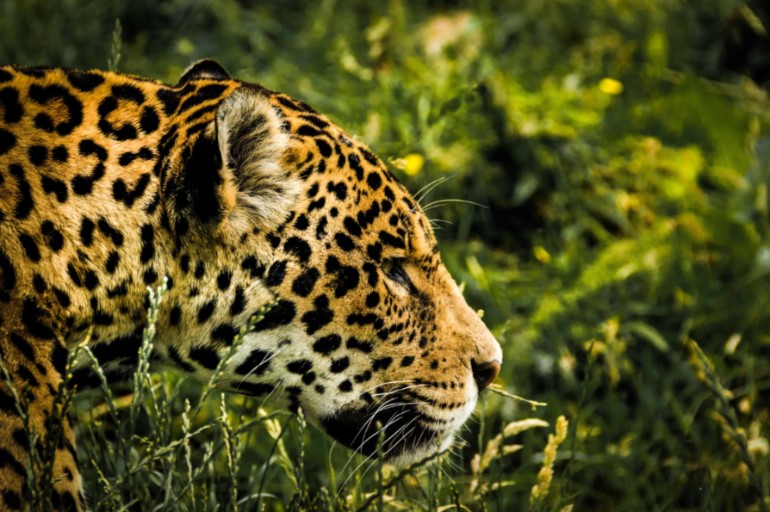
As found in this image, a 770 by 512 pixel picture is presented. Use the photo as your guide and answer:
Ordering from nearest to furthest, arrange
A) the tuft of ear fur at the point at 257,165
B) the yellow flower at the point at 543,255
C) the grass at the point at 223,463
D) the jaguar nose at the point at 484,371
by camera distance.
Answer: the grass at the point at 223,463 → the tuft of ear fur at the point at 257,165 → the jaguar nose at the point at 484,371 → the yellow flower at the point at 543,255

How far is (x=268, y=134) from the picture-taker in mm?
2670

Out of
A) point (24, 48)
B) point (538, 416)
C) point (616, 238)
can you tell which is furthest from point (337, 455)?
point (24, 48)

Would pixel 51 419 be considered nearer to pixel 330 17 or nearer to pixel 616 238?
pixel 616 238

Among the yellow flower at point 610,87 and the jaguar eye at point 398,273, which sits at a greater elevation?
the jaguar eye at point 398,273

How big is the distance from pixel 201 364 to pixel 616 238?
354cm

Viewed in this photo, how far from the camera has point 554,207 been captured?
5.72 meters

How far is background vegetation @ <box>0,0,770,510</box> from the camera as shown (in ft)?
13.2

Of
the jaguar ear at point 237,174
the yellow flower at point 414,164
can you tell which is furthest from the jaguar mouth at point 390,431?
the yellow flower at point 414,164

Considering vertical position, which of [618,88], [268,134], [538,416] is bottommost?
[538,416]

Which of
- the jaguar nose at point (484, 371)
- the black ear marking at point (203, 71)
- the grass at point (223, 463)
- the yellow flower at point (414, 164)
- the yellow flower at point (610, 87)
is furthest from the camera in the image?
the yellow flower at point (610, 87)

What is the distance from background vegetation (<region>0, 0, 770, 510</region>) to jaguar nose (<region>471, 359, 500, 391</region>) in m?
0.16

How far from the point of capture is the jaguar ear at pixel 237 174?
2520 millimetres

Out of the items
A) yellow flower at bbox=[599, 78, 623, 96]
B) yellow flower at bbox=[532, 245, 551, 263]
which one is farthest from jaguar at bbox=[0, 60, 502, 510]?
yellow flower at bbox=[599, 78, 623, 96]

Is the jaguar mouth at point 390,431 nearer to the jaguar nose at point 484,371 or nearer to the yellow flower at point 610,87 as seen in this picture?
the jaguar nose at point 484,371
